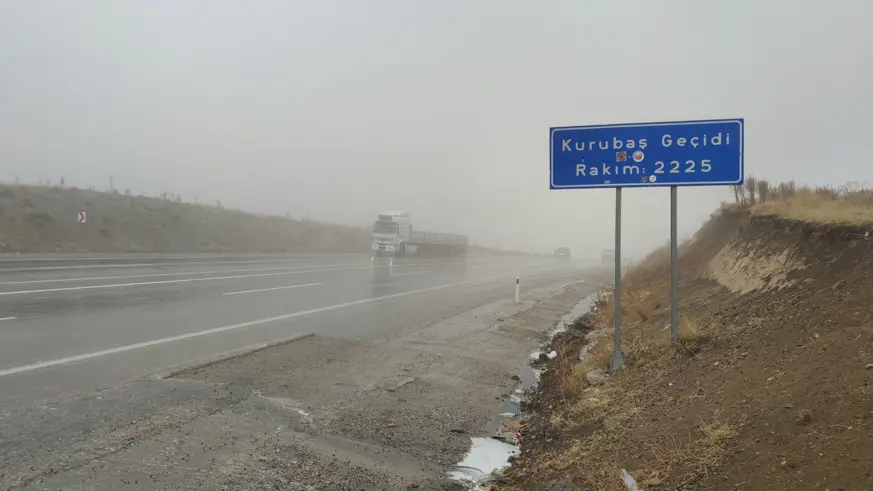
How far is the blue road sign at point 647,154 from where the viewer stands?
6.95 metres

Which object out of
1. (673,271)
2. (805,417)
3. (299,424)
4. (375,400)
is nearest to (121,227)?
(375,400)

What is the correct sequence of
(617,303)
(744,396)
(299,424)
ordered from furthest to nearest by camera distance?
(617,303) → (299,424) → (744,396)

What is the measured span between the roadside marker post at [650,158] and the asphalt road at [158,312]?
5577mm

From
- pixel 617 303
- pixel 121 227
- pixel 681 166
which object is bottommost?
pixel 617 303

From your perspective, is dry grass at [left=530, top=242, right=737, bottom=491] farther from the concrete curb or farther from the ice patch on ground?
the concrete curb

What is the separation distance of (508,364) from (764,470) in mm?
6425

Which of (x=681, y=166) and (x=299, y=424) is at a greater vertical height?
(x=681, y=166)

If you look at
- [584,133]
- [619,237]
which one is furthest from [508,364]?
[584,133]

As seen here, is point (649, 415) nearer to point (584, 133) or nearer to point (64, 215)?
point (584, 133)

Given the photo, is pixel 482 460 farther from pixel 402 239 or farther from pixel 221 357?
pixel 402 239

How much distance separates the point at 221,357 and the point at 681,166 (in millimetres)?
6923

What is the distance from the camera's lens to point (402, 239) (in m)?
47.3

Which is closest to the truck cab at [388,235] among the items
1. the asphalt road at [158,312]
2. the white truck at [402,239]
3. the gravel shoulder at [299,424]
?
the white truck at [402,239]

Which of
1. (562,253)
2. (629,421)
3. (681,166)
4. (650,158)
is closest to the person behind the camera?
(629,421)
